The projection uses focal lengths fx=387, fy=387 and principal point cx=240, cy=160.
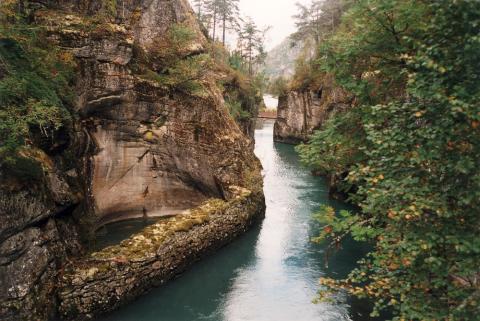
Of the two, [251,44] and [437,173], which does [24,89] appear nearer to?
[437,173]

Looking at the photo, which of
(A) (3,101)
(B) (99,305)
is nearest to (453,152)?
(B) (99,305)

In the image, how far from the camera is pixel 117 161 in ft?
69.2

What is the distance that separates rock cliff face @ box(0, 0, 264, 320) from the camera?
39.9ft

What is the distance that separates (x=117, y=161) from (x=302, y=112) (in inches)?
1793

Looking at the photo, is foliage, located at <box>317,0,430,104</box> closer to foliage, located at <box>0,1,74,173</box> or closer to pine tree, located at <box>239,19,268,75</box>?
foliage, located at <box>0,1,74,173</box>

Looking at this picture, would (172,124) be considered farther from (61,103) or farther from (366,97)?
(366,97)

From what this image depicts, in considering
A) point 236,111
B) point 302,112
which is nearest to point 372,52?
point 236,111

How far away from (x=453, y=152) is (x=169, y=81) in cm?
1724

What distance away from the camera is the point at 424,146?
684cm

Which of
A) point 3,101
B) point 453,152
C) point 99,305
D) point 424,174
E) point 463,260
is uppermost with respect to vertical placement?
point 3,101

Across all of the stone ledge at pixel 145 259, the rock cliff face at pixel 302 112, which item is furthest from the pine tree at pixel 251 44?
the stone ledge at pixel 145 259

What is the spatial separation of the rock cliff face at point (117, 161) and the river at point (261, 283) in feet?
2.56

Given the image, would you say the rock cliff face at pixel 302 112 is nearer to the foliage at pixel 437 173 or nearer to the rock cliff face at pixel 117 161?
the rock cliff face at pixel 117 161

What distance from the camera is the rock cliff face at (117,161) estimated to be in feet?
39.9
